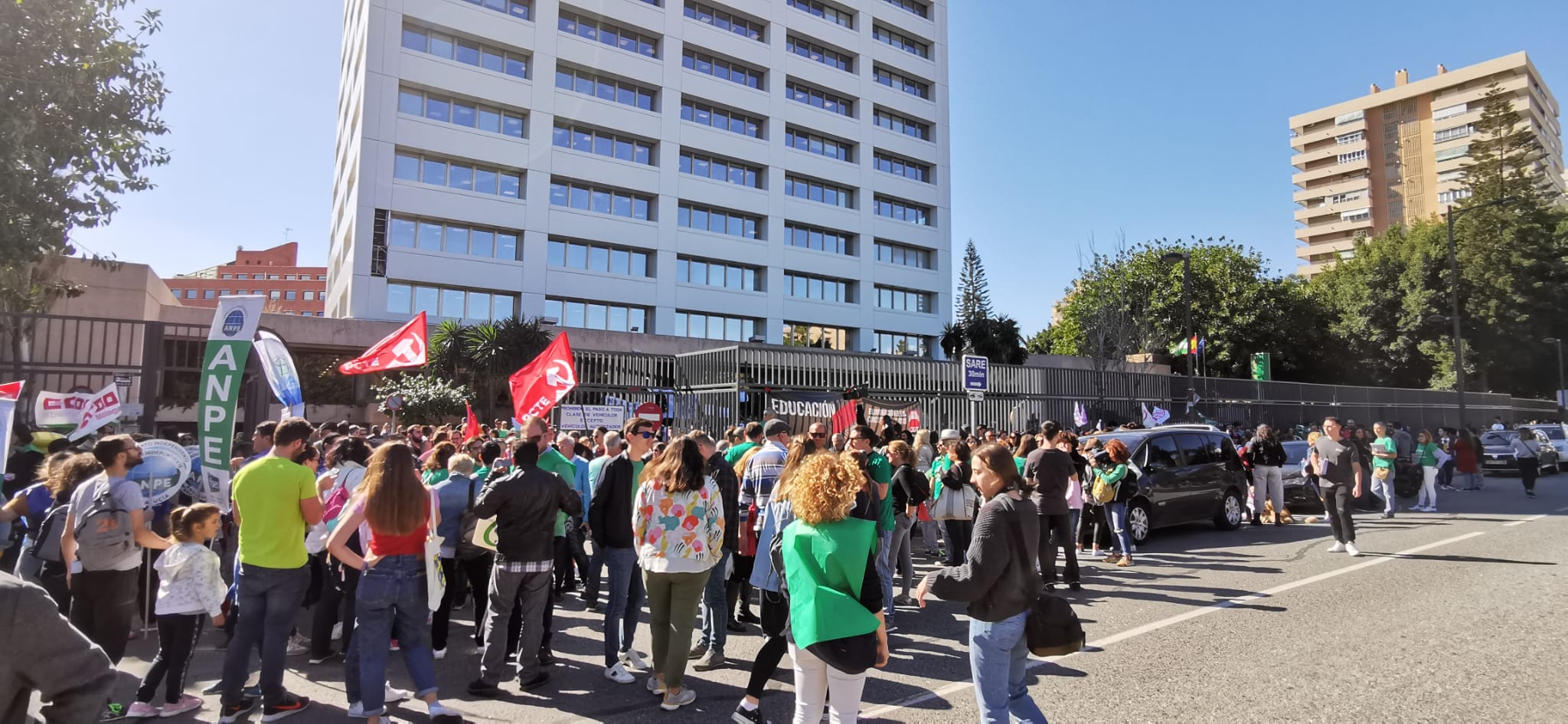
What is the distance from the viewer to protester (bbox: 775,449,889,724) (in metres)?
3.51

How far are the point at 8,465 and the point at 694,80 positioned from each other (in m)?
35.8

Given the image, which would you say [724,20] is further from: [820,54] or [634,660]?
[634,660]

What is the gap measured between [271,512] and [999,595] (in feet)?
13.9

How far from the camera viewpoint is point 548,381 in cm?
1171

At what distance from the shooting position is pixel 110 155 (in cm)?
1366

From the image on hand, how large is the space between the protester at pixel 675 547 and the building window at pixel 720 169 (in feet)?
118

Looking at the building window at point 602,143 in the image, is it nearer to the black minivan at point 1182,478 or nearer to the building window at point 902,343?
the building window at point 902,343

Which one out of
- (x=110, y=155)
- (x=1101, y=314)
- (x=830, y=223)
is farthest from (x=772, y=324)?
(x=110, y=155)

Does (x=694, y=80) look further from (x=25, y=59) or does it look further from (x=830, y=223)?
(x=25, y=59)

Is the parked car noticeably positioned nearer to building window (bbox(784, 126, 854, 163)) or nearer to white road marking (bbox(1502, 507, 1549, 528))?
white road marking (bbox(1502, 507, 1549, 528))

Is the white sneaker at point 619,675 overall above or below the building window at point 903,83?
below

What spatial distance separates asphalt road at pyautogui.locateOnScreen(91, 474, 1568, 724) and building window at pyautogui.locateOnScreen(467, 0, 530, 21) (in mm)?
33507

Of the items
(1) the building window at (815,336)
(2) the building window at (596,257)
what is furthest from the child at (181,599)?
(1) the building window at (815,336)

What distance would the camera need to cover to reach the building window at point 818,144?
4344 cm
